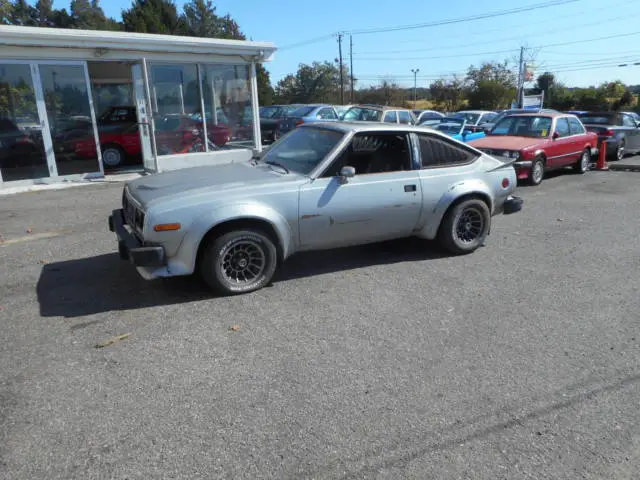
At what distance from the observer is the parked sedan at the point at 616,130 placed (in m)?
14.9

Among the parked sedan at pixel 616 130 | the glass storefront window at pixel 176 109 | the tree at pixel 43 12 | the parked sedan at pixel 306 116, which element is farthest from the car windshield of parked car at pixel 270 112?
the tree at pixel 43 12

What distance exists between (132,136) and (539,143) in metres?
10.3

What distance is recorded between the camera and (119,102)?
14828 mm

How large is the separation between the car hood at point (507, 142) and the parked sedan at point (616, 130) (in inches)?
188

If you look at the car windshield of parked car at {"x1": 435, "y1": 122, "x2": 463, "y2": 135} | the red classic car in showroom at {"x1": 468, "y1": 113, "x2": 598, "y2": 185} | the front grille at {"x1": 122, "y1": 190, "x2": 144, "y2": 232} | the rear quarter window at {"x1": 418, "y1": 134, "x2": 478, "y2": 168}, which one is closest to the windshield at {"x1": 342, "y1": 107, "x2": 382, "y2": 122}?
the car windshield of parked car at {"x1": 435, "y1": 122, "x2": 463, "y2": 135}

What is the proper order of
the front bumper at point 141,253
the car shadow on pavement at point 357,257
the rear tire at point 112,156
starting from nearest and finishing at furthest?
the front bumper at point 141,253 < the car shadow on pavement at point 357,257 < the rear tire at point 112,156

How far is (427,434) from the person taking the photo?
9.30 feet

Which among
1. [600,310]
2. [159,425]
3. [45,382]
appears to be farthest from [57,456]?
[600,310]

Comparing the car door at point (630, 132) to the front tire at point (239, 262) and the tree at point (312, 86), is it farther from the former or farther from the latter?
the tree at point (312, 86)

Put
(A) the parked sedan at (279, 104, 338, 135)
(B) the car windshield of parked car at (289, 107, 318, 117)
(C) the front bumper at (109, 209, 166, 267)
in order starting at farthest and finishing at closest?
1. (B) the car windshield of parked car at (289, 107, 318, 117)
2. (A) the parked sedan at (279, 104, 338, 135)
3. (C) the front bumper at (109, 209, 166, 267)

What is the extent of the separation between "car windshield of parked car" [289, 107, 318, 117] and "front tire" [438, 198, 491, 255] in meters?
13.3

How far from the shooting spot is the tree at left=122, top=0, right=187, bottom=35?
131 feet

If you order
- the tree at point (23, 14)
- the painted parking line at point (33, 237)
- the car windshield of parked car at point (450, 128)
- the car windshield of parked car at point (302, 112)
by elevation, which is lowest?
the painted parking line at point (33, 237)

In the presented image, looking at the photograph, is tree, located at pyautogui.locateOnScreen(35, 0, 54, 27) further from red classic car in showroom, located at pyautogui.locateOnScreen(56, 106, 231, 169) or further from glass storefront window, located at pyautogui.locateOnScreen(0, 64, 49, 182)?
glass storefront window, located at pyautogui.locateOnScreen(0, 64, 49, 182)
